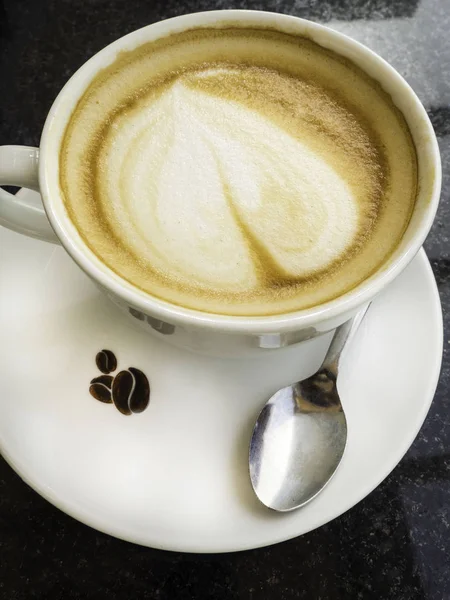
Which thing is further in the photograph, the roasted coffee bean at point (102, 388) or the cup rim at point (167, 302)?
the roasted coffee bean at point (102, 388)

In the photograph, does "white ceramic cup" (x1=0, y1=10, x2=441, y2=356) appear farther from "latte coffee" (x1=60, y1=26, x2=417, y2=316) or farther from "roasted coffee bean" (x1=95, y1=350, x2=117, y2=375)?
"roasted coffee bean" (x1=95, y1=350, x2=117, y2=375)

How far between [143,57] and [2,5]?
804mm

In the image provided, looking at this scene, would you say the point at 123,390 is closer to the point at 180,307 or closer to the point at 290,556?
the point at 180,307

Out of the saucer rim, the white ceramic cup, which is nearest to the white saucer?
the saucer rim

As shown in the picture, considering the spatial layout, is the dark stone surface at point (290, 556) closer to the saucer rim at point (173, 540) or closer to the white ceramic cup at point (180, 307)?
the saucer rim at point (173, 540)

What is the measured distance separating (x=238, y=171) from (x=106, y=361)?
1.26ft

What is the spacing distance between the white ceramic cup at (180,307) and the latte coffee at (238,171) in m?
0.02

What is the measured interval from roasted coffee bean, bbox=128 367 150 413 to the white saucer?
0.04 ft

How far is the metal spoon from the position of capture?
2.94 ft

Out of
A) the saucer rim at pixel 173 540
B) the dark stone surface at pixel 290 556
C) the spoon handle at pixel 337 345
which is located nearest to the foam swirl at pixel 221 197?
the spoon handle at pixel 337 345

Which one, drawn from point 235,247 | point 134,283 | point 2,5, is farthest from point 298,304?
point 2,5

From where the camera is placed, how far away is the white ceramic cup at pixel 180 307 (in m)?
0.77

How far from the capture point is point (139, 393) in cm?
98

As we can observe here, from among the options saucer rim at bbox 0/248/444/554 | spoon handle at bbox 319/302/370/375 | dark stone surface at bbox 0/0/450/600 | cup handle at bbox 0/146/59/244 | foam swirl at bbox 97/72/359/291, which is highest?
foam swirl at bbox 97/72/359/291
